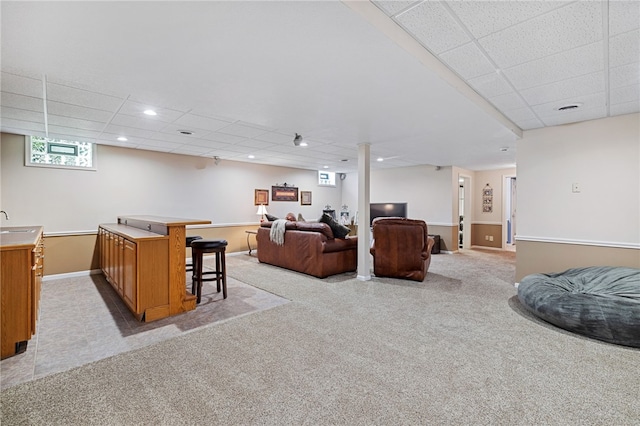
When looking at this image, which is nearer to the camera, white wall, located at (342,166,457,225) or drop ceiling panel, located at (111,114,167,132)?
drop ceiling panel, located at (111,114,167,132)

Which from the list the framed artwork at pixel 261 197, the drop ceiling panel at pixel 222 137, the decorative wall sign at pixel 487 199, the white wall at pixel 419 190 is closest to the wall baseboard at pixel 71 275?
the drop ceiling panel at pixel 222 137

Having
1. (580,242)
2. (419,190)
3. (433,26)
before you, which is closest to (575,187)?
(580,242)

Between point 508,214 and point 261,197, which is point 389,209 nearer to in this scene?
point 508,214

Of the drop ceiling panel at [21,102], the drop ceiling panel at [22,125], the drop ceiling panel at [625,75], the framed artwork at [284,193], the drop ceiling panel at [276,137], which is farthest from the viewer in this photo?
the framed artwork at [284,193]

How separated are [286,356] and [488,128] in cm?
383

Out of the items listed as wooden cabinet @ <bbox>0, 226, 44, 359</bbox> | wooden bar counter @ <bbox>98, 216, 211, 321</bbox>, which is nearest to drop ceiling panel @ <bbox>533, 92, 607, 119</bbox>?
wooden bar counter @ <bbox>98, 216, 211, 321</bbox>

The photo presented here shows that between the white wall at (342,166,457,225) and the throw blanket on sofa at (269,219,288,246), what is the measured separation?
431cm

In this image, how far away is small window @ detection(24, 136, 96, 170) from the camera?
15.6 feet

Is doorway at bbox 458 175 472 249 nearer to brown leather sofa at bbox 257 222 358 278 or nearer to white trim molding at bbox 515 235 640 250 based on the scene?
white trim molding at bbox 515 235 640 250

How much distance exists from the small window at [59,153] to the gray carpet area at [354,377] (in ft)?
14.2

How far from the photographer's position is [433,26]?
6.26 ft

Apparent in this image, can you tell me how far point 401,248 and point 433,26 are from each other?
3406mm

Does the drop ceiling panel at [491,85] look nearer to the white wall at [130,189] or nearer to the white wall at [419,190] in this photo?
the white wall at [419,190]

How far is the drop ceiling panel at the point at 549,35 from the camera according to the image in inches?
70.0
